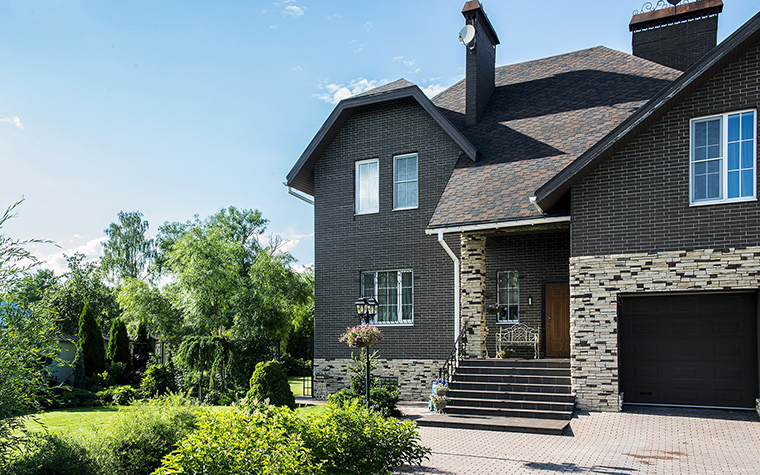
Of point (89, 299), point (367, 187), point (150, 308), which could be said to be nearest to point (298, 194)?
point (367, 187)

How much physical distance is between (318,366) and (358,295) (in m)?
2.35

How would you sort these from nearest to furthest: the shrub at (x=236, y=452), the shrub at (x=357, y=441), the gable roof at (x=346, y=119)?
the shrub at (x=236, y=452), the shrub at (x=357, y=441), the gable roof at (x=346, y=119)

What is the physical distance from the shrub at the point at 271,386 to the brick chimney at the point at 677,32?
1299 centimetres

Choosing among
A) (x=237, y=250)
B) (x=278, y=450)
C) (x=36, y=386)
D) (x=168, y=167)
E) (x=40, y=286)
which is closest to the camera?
(x=278, y=450)

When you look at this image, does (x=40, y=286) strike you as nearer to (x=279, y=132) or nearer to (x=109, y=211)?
(x=279, y=132)

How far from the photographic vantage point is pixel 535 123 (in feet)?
51.2

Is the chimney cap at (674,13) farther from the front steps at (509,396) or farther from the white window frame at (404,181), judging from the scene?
the front steps at (509,396)

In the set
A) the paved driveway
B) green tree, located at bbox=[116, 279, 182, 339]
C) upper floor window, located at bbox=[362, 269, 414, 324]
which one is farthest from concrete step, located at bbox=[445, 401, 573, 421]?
green tree, located at bbox=[116, 279, 182, 339]

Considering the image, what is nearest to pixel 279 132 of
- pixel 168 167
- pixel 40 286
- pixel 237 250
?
pixel 168 167

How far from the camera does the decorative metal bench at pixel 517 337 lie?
14.2 metres

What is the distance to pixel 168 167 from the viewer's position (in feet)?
72.4

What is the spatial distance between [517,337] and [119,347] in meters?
14.3

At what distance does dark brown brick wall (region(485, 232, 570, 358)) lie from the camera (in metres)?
14.5

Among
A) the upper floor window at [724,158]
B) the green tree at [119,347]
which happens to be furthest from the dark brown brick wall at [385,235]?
the green tree at [119,347]
